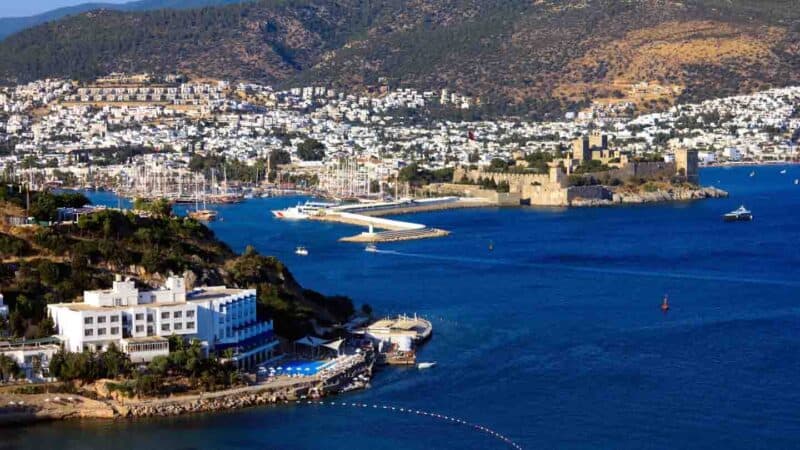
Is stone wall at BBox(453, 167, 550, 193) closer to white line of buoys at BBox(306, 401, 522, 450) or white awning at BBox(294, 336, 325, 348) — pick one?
white awning at BBox(294, 336, 325, 348)

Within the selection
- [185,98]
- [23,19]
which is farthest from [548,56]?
[23,19]

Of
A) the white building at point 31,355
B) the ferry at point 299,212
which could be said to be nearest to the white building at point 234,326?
the white building at point 31,355

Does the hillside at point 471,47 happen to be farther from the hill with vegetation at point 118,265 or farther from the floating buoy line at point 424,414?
the floating buoy line at point 424,414

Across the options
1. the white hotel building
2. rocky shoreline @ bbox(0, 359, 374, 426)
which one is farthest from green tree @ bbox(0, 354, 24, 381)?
the white hotel building

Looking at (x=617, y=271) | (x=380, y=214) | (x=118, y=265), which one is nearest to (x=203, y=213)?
(x=380, y=214)

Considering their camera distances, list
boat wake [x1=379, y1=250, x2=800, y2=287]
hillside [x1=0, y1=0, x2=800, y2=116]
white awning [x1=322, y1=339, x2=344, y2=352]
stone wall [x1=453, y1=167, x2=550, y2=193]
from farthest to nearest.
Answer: hillside [x1=0, y1=0, x2=800, y2=116] → stone wall [x1=453, y1=167, x2=550, y2=193] → boat wake [x1=379, y1=250, x2=800, y2=287] → white awning [x1=322, y1=339, x2=344, y2=352]

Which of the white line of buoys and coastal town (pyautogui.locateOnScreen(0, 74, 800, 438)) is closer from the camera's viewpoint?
the white line of buoys
